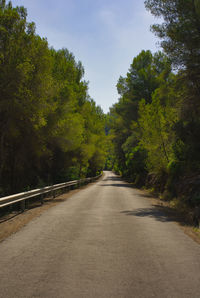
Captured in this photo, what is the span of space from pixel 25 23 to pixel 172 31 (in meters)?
8.35

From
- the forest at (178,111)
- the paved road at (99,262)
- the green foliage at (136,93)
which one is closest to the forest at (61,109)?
the forest at (178,111)

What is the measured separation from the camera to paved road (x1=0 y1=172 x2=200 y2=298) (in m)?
3.96

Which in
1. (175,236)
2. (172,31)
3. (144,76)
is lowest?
(175,236)

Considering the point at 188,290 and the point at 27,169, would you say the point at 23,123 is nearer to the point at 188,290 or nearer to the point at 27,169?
the point at 27,169

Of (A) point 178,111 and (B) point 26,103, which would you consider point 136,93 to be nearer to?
(A) point 178,111

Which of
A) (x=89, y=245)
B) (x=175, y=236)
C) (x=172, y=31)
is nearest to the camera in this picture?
(x=89, y=245)

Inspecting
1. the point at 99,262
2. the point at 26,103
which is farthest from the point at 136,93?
the point at 99,262

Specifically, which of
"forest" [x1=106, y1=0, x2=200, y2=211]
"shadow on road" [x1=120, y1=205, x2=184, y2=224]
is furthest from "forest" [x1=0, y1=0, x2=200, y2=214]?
"shadow on road" [x1=120, y1=205, x2=184, y2=224]

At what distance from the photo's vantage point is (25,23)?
52.5ft

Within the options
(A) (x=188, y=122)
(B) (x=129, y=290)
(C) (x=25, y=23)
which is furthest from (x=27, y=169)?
(B) (x=129, y=290)

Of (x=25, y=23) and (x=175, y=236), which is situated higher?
(x=25, y=23)

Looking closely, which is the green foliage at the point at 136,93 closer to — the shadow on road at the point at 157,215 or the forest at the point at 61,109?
the forest at the point at 61,109

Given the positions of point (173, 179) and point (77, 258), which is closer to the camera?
point (77, 258)

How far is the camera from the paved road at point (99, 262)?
13.0 feet
